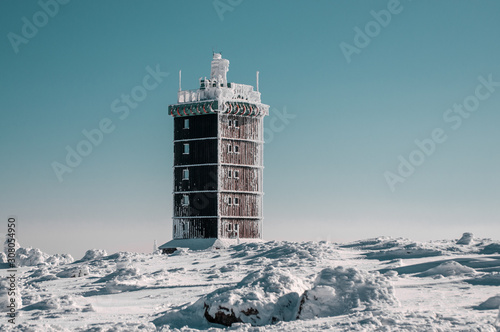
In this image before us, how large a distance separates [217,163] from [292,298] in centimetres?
2790

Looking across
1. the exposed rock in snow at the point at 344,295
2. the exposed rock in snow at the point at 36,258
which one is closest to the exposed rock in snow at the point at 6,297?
the exposed rock in snow at the point at 344,295

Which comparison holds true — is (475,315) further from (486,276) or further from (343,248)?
(343,248)

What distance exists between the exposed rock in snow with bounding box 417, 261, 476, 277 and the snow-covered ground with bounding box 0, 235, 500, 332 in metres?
0.03

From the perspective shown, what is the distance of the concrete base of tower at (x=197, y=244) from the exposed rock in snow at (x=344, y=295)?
26.9 m

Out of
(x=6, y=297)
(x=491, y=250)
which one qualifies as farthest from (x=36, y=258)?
(x=491, y=250)

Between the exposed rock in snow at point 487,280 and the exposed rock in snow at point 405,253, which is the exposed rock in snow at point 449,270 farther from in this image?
the exposed rock in snow at point 405,253

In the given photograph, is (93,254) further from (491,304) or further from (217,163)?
(491,304)

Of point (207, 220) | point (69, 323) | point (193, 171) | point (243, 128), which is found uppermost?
point (243, 128)

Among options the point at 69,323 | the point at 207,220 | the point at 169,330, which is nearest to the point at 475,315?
the point at 169,330

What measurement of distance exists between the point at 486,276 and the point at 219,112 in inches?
1078

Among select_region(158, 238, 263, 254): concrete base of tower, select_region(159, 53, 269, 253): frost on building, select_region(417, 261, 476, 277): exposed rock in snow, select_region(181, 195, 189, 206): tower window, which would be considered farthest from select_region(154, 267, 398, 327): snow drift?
select_region(181, 195, 189, 206): tower window

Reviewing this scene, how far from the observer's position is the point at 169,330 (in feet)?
44.6

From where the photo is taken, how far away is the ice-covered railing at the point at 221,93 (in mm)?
42875

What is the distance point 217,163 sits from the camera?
1657 inches
